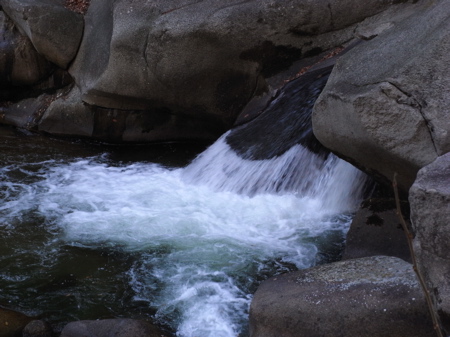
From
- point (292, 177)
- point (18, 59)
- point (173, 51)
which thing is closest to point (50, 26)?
point (18, 59)

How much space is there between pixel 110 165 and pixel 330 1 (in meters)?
4.48

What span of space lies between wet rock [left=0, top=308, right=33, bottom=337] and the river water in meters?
0.17

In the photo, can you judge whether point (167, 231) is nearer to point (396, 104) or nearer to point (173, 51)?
point (396, 104)

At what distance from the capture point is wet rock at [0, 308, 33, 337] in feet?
16.4

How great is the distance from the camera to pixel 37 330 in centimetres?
500

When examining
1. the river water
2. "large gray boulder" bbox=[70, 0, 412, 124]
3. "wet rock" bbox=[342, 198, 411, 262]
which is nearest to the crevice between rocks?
"wet rock" bbox=[342, 198, 411, 262]

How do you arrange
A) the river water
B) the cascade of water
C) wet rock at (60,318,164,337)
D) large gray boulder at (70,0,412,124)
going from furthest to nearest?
large gray boulder at (70,0,412,124), the cascade of water, the river water, wet rock at (60,318,164,337)

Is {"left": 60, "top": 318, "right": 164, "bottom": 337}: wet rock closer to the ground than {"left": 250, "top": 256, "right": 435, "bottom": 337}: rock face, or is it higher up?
closer to the ground

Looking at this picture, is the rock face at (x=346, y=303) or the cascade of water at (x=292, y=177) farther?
the cascade of water at (x=292, y=177)

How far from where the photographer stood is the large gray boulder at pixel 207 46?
9195 mm

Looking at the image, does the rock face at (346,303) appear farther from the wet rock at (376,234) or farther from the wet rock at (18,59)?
the wet rock at (18,59)

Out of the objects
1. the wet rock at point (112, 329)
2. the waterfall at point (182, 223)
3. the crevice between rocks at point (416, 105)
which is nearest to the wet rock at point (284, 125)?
the waterfall at point (182, 223)

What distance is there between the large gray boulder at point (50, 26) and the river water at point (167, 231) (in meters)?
2.29

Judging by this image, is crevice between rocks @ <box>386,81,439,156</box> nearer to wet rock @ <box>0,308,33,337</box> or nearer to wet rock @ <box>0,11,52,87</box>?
wet rock @ <box>0,308,33,337</box>
